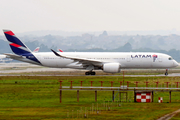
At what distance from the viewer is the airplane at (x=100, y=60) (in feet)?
206

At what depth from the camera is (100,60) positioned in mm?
65000

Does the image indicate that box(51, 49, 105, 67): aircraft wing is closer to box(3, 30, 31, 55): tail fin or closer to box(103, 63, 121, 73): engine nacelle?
box(103, 63, 121, 73): engine nacelle

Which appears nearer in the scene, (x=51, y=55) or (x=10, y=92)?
(x=10, y=92)

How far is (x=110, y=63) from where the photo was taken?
62.6 m

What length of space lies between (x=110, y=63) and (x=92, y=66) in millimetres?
3589

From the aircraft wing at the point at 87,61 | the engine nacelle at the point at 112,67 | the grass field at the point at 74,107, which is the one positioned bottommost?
the grass field at the point at 74,107

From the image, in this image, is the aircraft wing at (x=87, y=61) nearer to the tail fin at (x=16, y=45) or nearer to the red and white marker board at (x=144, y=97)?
the tail fin at (x=16, y=45)

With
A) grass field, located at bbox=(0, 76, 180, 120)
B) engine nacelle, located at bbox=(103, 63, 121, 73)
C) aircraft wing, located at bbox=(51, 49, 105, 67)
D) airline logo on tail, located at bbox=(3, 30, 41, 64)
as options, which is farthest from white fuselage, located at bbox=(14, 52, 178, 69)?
grass field, located at bbox=(0, 76, 180, 120)

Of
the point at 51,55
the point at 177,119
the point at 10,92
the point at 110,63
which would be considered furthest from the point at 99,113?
the point at 51,55

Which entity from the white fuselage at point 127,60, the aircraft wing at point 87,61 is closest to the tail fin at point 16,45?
the white fuselage at point 127,60

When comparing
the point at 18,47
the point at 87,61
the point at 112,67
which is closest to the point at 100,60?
the point at 87,61

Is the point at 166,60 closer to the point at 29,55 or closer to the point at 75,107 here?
the point at 29,55

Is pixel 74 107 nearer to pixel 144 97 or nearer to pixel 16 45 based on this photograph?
pixel 144 97

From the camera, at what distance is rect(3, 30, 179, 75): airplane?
62.8 meters
